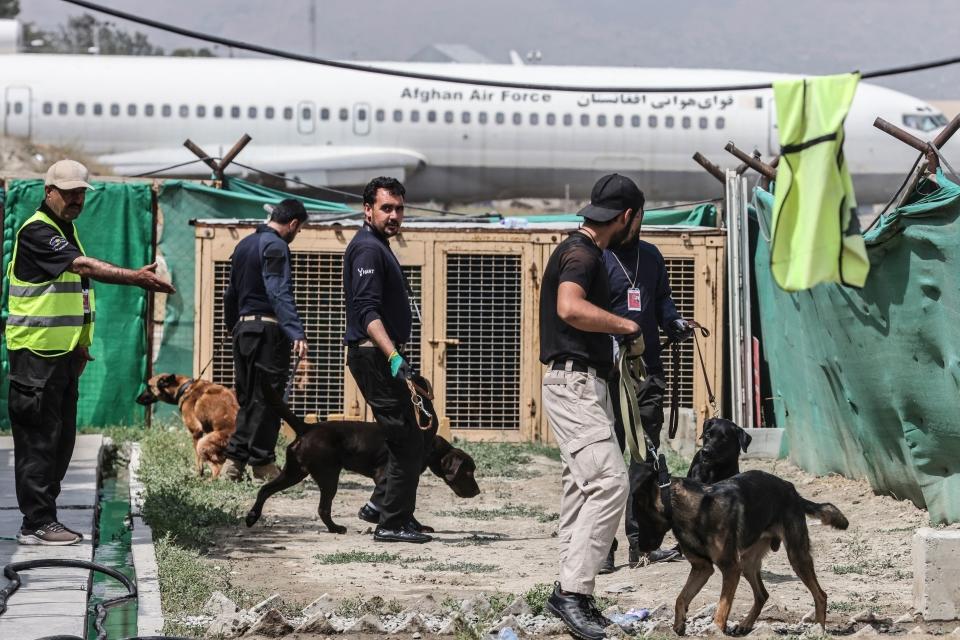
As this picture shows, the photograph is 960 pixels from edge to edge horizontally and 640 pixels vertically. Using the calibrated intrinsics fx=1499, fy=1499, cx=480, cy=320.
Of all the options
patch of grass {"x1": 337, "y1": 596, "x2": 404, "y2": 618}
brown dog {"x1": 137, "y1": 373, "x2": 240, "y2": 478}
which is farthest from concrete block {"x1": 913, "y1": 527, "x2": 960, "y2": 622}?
brown dog {"x1": 137, "y1": 373, "x2": 240, "y2": 478}

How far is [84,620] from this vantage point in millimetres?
5820

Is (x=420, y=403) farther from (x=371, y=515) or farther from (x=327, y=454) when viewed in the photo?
(x=371, y=515)

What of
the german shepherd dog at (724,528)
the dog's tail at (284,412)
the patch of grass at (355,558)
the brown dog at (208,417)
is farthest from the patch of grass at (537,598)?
the brown dog at (208,417)

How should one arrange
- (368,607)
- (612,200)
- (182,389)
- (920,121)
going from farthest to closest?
(920,121)
(182,389)
(368,607)
(612,200)

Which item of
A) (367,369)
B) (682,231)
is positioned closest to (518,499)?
(367,369)

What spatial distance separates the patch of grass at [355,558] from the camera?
7633 millimetres

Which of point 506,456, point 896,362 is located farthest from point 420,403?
point 506,456

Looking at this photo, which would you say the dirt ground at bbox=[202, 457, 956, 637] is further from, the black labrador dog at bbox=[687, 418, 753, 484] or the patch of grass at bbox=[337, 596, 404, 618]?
the black labrador dog at bbox=[687, 418, 753, 484]

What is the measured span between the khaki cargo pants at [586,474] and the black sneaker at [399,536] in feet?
7.85

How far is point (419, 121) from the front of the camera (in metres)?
31.4

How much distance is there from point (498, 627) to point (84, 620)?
161 centimetres

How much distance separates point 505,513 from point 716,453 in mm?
2530

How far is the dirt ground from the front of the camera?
663cm

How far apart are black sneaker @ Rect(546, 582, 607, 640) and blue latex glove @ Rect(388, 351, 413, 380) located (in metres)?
2.03
